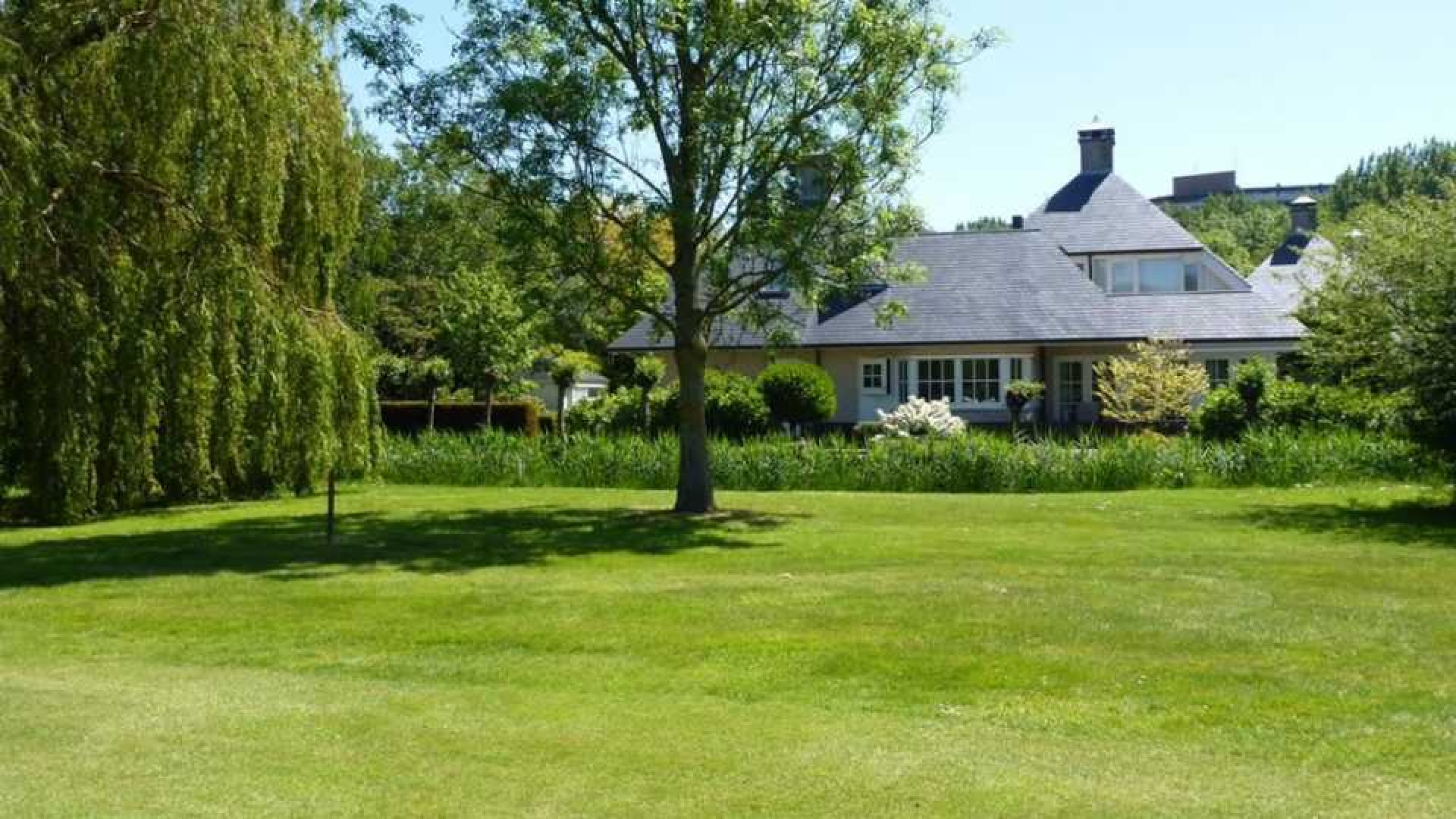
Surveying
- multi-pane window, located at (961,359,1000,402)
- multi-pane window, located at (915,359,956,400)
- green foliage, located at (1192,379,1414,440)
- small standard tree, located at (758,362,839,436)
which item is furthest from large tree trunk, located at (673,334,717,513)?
multi-pane window, located at (961,359,1000,402)

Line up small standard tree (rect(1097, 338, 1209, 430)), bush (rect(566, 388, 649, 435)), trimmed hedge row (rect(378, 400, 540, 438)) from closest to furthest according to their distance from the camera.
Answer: small standard tree (rect(1097, 338, 1209, 430))
bush (rect(566, 388, 649, 435))
trimmed hedge row (rect(378, 400, 540, 438))

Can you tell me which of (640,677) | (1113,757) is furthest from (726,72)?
(1113,757)

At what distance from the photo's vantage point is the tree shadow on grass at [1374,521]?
54.1ft

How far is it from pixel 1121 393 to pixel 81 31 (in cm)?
2456

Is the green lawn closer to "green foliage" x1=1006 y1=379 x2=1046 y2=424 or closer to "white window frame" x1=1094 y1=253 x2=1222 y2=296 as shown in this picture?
"green foliage" x1=1006 y1=379 x2=1046 y2=424

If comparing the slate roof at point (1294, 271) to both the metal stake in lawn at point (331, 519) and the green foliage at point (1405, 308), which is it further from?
the metal stake in lawn at point (331, 519)

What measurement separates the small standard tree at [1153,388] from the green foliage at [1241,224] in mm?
54923

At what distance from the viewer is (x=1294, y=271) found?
23.9 meters

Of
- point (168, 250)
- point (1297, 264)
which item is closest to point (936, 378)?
point (1297, 264)

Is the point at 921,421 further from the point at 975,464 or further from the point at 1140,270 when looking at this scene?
the point at 1140,270

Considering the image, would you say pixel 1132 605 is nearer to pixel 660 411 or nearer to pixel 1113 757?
pixel 1113 757

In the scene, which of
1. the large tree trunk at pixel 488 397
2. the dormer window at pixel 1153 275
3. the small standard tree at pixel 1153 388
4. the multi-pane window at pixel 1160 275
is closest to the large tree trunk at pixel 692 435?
the small standard tree at pixel 1153 388

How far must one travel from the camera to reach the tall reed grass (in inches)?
923

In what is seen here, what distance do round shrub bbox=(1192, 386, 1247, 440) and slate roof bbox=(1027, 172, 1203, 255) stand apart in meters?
15.8
